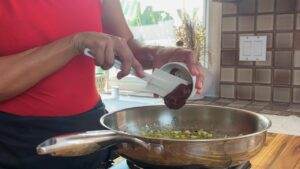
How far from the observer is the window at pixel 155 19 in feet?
5.64

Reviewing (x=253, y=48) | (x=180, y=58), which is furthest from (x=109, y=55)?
(x=253, y=48)

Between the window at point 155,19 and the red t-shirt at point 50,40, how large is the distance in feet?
2.96

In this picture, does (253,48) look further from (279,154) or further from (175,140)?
(175,140)

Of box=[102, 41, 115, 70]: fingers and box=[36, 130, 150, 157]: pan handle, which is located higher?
box=[102, 41, 115, 70]: fingers

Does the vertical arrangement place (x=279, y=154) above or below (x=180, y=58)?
below

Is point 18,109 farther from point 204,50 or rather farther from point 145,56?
point 204,50

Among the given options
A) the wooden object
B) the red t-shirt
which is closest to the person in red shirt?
the red t-shirt

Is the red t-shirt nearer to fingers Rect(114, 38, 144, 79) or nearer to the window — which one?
fingers Rect(114, 38, 144, 79)

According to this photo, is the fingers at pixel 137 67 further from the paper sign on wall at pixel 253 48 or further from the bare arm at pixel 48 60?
the paper sign on wall at pixel 253 48

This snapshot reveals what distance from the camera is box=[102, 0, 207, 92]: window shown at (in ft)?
5.64

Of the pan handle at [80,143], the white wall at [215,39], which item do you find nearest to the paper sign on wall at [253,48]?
the white wall at [215,39]

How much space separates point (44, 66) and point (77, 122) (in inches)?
7.4

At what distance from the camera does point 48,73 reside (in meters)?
0.68

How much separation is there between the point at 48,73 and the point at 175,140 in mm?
269
